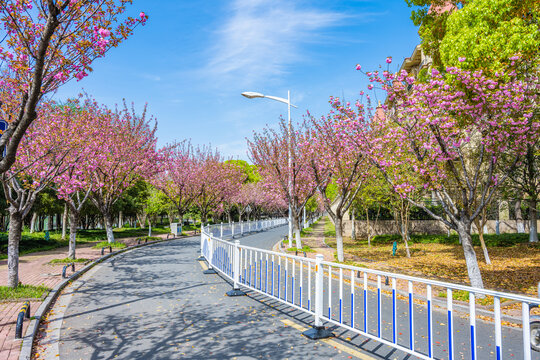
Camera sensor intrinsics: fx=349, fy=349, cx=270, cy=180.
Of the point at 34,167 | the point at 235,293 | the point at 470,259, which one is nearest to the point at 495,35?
the point at 470,259

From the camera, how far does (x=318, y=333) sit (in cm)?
565

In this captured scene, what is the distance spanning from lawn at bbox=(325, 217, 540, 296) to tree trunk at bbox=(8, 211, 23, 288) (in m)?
11.4

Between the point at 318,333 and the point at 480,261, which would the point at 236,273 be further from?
the point at 480,261

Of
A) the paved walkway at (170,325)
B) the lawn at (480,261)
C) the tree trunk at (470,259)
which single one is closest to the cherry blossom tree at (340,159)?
the lawn at (480,261)

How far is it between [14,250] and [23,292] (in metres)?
1.34

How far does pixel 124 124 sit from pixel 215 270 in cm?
1499

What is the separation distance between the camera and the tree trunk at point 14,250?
351 inches

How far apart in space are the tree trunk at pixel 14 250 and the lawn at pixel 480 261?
11438mm

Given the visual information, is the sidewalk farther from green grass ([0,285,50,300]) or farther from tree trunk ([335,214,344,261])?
tree trunk ([335,214,344,261])

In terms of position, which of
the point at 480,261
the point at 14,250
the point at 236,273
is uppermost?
the point at 14,250

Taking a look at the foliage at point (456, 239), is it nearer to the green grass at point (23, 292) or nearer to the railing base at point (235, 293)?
the railing base at point (235, 293)

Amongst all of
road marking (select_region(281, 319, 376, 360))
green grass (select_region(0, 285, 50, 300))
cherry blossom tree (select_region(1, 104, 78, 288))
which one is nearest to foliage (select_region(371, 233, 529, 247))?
road marking (select_region(281, 319, 376, 360))

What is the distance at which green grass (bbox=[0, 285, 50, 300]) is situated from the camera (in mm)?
8092

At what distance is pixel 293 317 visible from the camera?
22.2 ft
